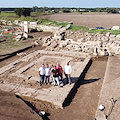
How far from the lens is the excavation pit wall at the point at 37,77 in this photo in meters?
7.77

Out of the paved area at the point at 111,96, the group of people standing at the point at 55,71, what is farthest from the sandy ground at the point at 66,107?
the group of people standing at the point at 55,71

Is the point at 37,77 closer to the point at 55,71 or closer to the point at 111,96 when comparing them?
the point at 55,71

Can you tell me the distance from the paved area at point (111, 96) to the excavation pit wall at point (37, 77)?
1.75 meters

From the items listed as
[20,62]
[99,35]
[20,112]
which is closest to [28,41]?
[20,62]

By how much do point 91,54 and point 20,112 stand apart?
10656 millimetres

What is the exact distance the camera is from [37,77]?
10.1 metres

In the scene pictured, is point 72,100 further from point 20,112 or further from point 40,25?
point 40,25

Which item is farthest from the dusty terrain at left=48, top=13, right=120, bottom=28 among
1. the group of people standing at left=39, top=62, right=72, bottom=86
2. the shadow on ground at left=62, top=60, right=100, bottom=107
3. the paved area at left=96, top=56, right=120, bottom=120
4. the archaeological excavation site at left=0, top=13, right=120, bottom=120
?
the group of people standing at left=39, top=62, right=72, bottom=86

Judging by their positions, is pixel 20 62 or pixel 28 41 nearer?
pixel 20 62

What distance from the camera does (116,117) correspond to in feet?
20.1

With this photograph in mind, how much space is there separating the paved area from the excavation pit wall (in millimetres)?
1753

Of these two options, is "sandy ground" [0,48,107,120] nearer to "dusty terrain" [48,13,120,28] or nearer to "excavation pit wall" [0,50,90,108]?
"excavation pit wall" [0,50,90,108]

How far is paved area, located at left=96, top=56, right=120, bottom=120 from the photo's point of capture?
6.23 meters

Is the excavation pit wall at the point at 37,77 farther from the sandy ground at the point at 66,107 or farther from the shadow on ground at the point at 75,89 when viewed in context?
the sandy ground at the point at 66,107
